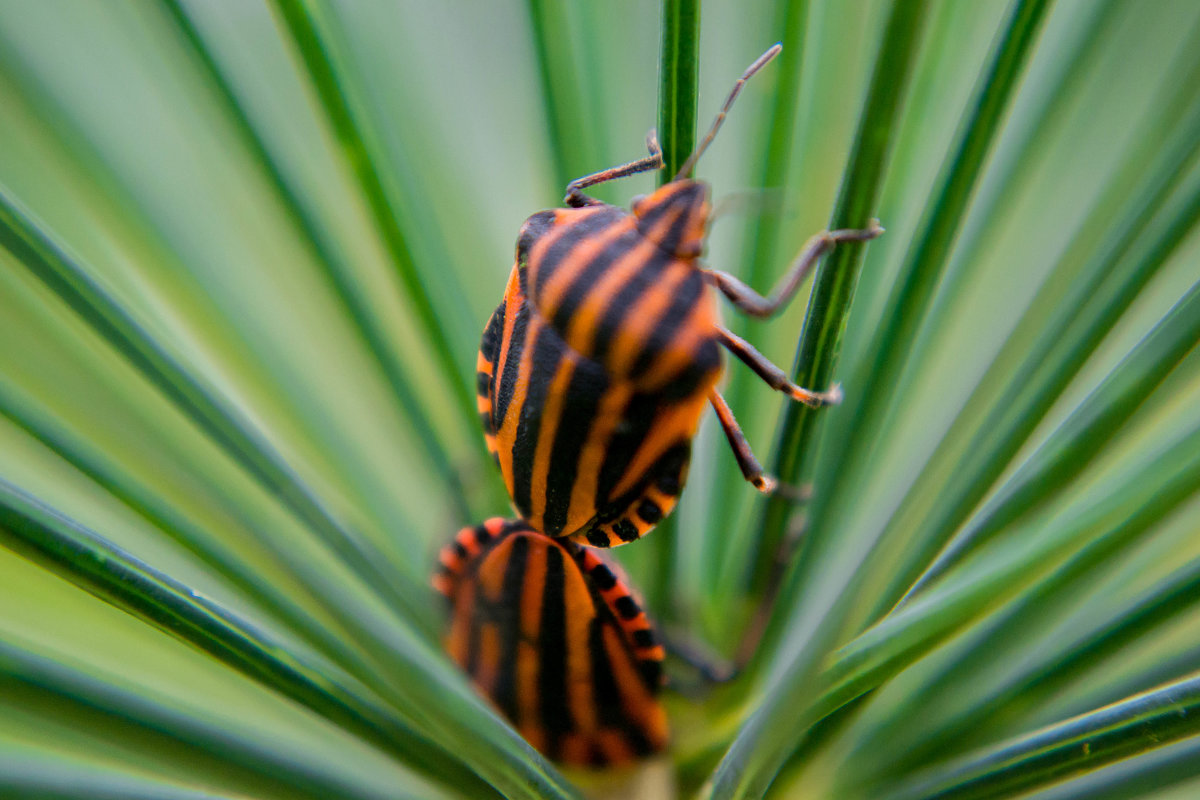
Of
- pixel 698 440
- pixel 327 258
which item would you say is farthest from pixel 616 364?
pixel 698 440

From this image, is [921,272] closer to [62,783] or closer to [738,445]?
[738,445]

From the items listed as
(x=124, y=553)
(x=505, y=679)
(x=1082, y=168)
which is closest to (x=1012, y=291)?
(x=1082, y=168)

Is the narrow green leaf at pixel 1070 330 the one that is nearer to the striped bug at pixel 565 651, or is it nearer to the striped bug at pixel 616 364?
the striped bug at pixel 616 364

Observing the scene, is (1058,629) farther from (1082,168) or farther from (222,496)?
(222,496)

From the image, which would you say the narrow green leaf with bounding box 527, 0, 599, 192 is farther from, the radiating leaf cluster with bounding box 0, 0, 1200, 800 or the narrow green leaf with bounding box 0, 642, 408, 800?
the narrow green leaf with bounding box 0, 642, 408, 800

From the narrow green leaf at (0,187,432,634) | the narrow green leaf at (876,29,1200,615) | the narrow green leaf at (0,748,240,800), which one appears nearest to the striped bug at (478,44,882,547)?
the narrow green leaf at (876,29,1200,615)

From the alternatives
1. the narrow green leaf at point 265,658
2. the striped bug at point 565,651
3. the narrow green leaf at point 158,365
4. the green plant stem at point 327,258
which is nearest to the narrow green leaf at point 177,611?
the narrow green leaf at point 265,658
